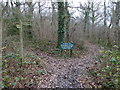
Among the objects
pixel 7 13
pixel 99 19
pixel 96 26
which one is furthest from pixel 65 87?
pixel 99 19

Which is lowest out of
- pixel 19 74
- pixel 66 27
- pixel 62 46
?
pixel 19 74

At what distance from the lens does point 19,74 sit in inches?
184

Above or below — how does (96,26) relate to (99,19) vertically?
below

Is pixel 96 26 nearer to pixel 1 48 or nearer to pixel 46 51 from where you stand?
pixel 46 51

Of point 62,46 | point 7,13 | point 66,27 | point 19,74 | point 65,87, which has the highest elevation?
point 7,13

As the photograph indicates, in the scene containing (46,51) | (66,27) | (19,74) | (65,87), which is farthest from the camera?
(66,27)

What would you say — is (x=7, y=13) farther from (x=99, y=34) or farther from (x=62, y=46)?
(x=99, y=34)

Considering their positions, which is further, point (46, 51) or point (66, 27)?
point (66, 27)

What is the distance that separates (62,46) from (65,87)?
476cm

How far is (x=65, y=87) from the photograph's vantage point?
13.3 ft

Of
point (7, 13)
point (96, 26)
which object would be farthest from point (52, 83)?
point (96, 26)

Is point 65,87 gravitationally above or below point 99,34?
below

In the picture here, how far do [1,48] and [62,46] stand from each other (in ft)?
14.6

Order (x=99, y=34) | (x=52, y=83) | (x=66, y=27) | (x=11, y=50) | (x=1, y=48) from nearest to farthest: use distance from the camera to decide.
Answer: (x=52, y=83) < (x=1, y=48) < (x=11, y=50) < (x=66, y=27) < (x=99, y=34)
